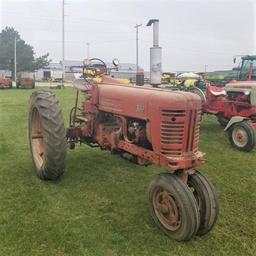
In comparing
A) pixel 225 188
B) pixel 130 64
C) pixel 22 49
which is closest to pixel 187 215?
pixel 225 188

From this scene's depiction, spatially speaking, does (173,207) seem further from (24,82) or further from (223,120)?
(24,82)

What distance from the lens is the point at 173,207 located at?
12.0 feet

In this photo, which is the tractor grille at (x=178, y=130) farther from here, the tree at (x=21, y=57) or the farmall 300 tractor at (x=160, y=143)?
the tree at (x=21, y=57)

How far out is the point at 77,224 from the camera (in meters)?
3.94

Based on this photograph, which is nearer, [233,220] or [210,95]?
[233,220]

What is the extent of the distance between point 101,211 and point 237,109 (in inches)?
228

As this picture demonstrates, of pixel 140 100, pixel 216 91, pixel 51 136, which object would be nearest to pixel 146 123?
pixel 140 100

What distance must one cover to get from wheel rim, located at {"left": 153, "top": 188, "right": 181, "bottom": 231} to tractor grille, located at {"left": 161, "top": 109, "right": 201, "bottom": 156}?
0.40 m

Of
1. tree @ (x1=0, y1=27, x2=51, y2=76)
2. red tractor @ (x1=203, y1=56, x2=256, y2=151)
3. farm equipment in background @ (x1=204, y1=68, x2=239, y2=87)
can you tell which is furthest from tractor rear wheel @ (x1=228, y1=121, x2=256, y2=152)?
tree @ (x1=0, y1=27, x2=51, y2=76)

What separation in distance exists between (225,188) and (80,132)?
2123 millimetres

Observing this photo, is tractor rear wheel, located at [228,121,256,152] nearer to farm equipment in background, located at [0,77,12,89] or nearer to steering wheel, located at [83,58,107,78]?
steering wheel, located at [83,58,107,78]

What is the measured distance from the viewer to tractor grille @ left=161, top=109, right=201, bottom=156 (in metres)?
3.72

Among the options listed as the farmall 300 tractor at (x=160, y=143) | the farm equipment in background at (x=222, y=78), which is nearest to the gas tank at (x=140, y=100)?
the farmall 300 tractor at (x=160, y=143)

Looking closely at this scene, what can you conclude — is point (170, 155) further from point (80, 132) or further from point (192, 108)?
point (80, 132)
